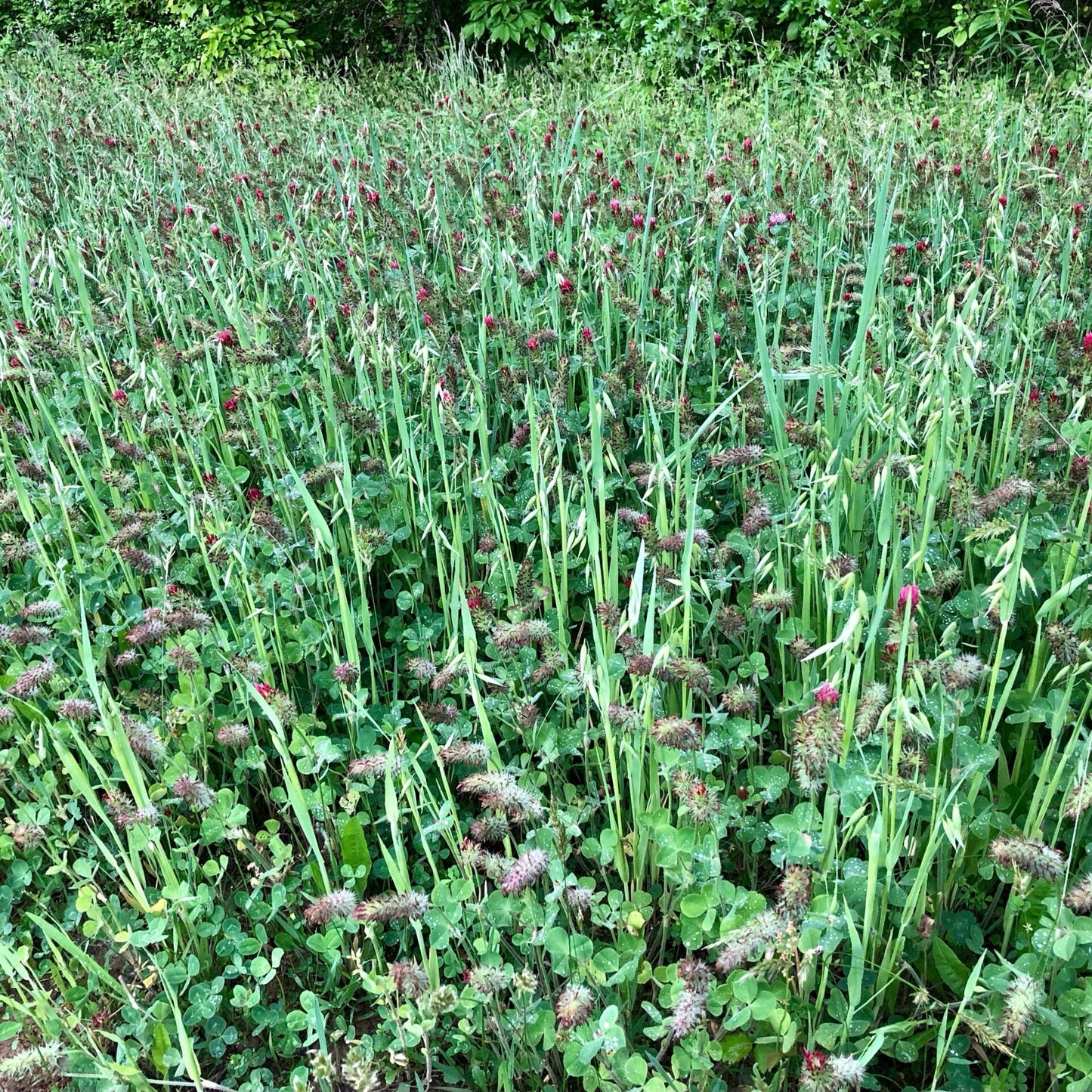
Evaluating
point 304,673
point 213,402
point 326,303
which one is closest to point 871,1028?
point 304,673

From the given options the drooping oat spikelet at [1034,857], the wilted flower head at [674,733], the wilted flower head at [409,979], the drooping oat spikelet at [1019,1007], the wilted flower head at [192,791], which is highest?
the wilted flower head at [674,733]

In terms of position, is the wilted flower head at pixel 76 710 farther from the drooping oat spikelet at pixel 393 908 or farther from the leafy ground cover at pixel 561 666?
the drooping oat spikelet at pixel 393 908

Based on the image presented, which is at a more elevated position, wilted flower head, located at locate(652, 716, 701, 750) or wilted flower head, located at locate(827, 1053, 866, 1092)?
wilted flower head, located at locate(652, 716, 701, 750)

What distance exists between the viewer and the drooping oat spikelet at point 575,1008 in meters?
1.19

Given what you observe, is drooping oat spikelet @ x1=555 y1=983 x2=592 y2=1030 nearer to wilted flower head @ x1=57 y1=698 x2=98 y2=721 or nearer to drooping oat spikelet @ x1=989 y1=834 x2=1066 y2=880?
drooping oat spikelet @ x1=989 y1=834 x2=1066 y2=880

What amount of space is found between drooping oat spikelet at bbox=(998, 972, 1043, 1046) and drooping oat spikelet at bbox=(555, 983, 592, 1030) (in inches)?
19.4

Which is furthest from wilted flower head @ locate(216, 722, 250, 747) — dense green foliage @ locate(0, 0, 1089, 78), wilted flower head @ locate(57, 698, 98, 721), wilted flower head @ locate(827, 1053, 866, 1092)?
Result: dense green foliage @ locate(0, 0, 1089, 78)

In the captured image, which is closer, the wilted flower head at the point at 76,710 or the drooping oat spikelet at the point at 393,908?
the drooping oat spikelet at the point at 393,908

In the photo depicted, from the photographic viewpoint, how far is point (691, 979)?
122 cm

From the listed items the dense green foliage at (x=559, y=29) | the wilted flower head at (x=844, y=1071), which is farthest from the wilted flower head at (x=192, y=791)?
the dense green foliage at (x=559, y=29)

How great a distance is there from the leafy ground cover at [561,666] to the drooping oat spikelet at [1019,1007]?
21 millimetres

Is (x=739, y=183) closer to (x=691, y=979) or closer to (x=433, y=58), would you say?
(x=691, y=979)

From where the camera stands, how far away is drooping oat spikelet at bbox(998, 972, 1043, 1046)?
1062 millimetres

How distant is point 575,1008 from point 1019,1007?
1.69ft
